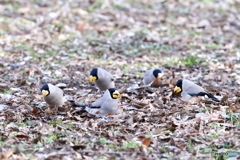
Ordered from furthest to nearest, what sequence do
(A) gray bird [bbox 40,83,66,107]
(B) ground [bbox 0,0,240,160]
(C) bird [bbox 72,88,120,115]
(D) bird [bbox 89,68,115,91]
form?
(D) bird [bbox 89,68,115,91], (A) gray bird [bbox 40,83,66,107], (C) bird [bbox 72,88,120,115], (B) ground [bbox 0,0,240,160]

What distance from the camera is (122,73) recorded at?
9.91m

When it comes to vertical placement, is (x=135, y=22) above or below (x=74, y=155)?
above

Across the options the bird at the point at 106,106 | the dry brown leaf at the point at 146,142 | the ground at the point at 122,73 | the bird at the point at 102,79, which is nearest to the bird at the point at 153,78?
the ground at the point at 122,73

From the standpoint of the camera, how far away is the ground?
5.31 meters

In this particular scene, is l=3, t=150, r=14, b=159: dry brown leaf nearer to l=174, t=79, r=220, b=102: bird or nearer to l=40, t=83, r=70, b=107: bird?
l=40, t=83, r=70, b=107: bird

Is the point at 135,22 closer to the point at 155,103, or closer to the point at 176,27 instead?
the point at 176,27

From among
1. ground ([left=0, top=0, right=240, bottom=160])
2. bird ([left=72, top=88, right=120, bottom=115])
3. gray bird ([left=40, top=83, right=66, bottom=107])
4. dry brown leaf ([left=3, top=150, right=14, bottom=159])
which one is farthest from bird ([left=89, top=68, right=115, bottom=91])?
dry brown leaf ([left=3, top=150, right=14, bottom=159])

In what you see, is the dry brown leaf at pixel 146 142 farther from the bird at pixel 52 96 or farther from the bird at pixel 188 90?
the bird at pixel 188 90

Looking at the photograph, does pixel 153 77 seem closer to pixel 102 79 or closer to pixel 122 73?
pixel 102 79

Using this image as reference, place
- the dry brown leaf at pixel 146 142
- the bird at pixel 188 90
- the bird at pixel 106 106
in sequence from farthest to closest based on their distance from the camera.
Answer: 1. the bird at pixel 188 90
2. the bird at pixel 106 106
3. the dry brown leaf at pixel 146 142

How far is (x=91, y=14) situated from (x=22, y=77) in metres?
6.52

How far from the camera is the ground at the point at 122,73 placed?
17.4ft

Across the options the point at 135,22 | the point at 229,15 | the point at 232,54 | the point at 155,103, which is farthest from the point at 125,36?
the point at 155,103

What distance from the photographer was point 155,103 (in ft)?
24.8
